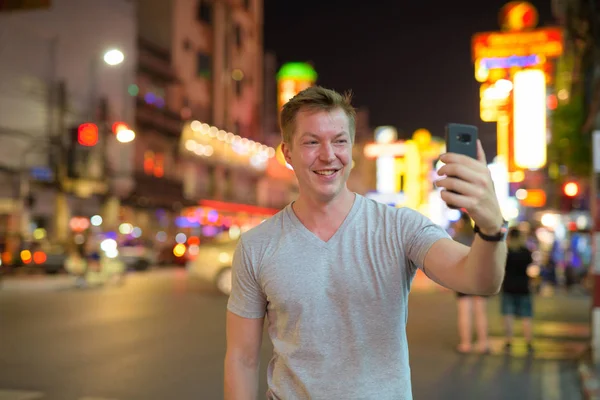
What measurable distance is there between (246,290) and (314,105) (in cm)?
77

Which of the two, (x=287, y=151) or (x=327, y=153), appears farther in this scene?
(x=287, y=151)

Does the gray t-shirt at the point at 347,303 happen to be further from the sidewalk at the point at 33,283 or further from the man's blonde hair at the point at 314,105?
the sidewalk at the point at 33,283

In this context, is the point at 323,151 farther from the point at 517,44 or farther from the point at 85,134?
the point at 517,44

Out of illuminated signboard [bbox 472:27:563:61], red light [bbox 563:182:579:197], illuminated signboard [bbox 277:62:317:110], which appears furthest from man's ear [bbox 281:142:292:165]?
illuminated signboard [bbox 277:62:317:110]

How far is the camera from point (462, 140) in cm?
205

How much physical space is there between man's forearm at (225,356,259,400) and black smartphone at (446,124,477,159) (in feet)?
4.19

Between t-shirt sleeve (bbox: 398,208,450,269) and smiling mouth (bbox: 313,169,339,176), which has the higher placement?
smiling mouth (bbox: 313,169,339,176)

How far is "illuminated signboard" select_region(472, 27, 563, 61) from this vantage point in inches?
1309

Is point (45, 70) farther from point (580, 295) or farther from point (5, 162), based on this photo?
point (580, 295)

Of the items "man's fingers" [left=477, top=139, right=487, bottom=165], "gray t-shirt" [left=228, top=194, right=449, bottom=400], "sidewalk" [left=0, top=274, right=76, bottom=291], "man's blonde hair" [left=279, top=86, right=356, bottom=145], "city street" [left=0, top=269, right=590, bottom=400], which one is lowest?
"sidewalk" [left=0, top=274, right=76, bottom=291]

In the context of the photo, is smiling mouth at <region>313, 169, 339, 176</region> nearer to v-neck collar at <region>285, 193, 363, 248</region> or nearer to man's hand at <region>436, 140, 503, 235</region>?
v-neck collar at <region>285, 193, 363, 248</region>

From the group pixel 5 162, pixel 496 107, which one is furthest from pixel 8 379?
pixel 496 107

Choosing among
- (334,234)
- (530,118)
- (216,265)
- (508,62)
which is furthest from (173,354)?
(508,62)

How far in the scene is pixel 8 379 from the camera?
7.91 m
